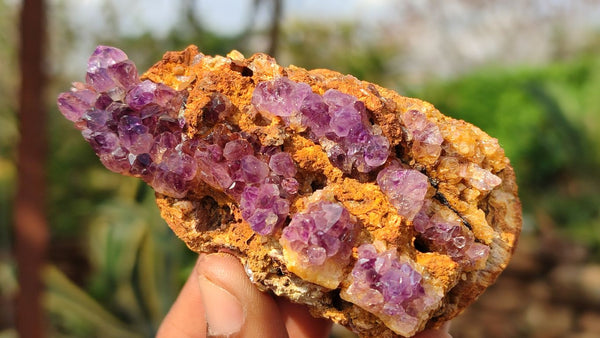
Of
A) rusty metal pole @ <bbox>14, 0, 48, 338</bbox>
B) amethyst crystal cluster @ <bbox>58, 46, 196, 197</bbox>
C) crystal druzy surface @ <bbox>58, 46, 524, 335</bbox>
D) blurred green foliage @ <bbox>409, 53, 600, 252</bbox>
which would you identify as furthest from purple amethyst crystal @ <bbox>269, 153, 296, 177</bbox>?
blurred green foliage @ <bbox>409, 53, 600, 252</bbox>

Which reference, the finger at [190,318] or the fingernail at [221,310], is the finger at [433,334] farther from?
the finger at [190,318]

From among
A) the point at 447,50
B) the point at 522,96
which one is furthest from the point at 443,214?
the point at 447,50

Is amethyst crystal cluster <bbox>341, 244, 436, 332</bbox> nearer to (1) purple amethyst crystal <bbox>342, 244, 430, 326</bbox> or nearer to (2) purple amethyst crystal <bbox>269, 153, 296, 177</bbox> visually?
(1) purple amethyst crystal <bbox>342, 244, 430, 326</bbox>

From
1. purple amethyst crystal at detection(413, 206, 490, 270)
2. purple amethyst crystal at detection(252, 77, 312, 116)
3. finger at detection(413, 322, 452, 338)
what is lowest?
finger at detection(413, 322, 452, 338)

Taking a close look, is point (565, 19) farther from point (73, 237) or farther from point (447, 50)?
point (73, 237)

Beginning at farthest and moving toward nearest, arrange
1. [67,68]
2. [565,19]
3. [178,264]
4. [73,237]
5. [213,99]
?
[565,19] → [67,68] → [73,237] → [178,264] → [213,99]
